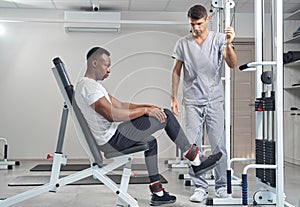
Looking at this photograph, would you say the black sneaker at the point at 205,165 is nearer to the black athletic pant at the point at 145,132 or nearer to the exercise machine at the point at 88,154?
the black athletic pant at the point at 145,132

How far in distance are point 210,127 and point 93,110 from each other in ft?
2.87

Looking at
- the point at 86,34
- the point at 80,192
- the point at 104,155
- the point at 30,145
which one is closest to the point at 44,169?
the point at 30,145

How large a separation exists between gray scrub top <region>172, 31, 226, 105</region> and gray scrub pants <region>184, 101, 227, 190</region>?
0.18 ft

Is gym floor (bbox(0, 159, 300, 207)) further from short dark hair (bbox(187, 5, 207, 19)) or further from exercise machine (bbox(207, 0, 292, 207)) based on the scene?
short dark hair (bbox(187, 5, 207, 19))

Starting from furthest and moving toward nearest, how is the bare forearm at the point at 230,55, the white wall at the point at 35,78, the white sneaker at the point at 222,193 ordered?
the white wall at the point at 35,78 → the white sneaker at the point at 222,193 → the bare forearm at the point at 230,55

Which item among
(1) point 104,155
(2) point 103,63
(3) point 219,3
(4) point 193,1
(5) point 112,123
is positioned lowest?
(1) point 104,155

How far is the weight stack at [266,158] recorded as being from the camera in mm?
2598

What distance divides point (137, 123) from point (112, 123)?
0.15m

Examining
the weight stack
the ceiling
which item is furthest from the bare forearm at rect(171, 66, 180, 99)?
the ceiling

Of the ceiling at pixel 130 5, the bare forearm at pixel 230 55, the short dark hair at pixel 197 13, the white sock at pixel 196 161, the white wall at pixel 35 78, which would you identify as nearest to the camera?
the white sock at pixel 196 161

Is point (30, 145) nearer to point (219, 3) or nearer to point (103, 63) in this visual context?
point (219, 3)

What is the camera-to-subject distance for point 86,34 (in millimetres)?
5871

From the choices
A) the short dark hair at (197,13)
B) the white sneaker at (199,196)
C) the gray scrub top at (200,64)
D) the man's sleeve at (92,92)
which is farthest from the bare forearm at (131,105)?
the white sneaker at (199,196)

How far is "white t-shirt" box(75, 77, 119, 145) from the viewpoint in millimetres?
2324
